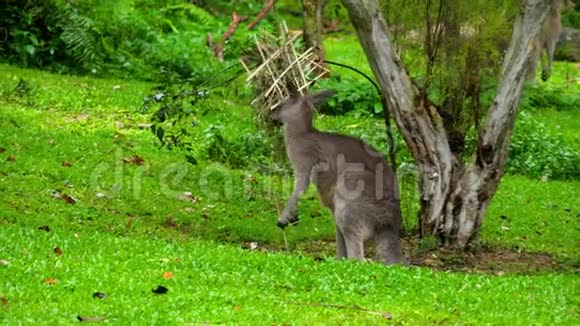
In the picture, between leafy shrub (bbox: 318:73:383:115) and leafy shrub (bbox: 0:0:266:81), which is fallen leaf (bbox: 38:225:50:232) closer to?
leafy shrub (bbox: 318:73:383:115)

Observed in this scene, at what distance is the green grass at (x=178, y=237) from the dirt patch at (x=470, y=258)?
8.0 inches

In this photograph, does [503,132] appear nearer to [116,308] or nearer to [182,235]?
[182,235]

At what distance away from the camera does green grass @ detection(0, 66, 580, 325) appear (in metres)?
8.48

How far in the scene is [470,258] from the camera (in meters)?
12.9

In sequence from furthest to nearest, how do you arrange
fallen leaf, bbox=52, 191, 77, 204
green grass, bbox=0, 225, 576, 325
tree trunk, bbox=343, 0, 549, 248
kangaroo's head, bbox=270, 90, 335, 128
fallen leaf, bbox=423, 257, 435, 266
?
fallen leaf, bbox=52, 191, 77, 204, fallen leaf, bbox=423, 257, 435, 266, tree trunk, bbox=343, 0, 549, 248, kangaroo's head, bbox=270, 90, 335, 128, green grass, bbox=0, 225, 576, 325

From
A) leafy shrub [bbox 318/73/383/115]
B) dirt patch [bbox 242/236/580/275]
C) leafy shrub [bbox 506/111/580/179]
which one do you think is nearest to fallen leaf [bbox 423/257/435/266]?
dirt patch [bbox 242/236/580/275]

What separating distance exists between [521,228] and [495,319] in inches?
251

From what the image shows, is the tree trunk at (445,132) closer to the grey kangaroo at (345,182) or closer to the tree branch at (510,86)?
the tree branch at (510,86)

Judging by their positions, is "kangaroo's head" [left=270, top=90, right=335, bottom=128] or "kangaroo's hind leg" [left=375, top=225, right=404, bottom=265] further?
"kangaroo's head" [left=270, top=90, right=335, bottom=128]

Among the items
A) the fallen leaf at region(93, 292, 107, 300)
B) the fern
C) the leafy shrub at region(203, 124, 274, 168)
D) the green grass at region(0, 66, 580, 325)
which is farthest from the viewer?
the fern

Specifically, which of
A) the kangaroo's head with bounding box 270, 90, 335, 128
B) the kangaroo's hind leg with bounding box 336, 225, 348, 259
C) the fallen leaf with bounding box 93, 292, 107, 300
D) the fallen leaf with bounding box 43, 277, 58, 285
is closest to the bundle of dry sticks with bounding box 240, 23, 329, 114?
the kangaroo's head with bounding box 270, 90, 335, 128

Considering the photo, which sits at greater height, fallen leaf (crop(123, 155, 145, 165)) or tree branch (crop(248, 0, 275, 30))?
fallen leaf (crop(123, 155, 145, 165))

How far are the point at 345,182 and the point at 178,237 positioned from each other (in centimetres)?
224

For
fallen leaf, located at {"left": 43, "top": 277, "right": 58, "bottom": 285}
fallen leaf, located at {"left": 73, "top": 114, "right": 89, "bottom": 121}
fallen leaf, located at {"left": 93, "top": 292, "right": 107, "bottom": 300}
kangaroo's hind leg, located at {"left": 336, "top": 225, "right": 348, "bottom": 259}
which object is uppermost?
fallen leaf, located at {"left": 93, "top": 292, "right": 107, "bottom": 300}
